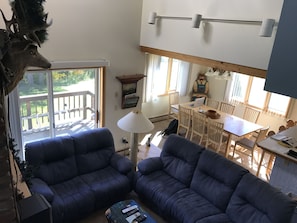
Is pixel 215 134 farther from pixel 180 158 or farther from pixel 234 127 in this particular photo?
pixel 180 158

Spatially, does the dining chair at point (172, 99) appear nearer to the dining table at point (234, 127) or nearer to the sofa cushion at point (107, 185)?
the dining table at point (234, 127)

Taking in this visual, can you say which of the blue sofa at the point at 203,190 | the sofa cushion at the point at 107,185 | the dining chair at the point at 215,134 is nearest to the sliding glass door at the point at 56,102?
the sofa cushion at the point at 107,185

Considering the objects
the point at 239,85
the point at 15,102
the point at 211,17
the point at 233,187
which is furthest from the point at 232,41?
the point at 239,85

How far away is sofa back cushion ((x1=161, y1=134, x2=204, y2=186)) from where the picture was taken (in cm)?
391

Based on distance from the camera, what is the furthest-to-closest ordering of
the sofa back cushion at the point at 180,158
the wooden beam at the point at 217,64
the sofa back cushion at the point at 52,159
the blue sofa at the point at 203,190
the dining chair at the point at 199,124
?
the dining chair at the point at 199,124 < the sofa back cushion at the point at 180,158 < the sofa back cushion at the point at 52,159 < the wooden beam at the point at 217,64 < the blue sofa at the point at 203,190

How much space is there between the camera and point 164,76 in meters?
7.41

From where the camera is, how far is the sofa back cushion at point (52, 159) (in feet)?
11.7

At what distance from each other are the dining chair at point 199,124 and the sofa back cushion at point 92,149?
2281mm

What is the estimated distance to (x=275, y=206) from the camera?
2.88 m

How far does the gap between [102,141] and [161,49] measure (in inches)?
79.3

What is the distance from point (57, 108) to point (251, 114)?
16.1 feet

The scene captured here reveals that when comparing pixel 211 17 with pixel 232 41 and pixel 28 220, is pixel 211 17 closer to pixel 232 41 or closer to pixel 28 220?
pixel 232 41

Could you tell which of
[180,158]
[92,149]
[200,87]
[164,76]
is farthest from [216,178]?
[200,87]

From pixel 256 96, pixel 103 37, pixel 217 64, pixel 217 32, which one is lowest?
pixel 256 96
